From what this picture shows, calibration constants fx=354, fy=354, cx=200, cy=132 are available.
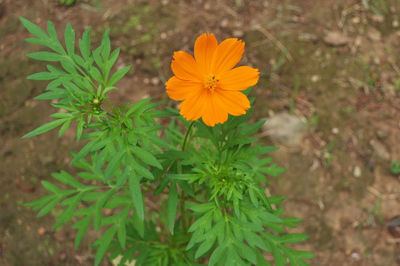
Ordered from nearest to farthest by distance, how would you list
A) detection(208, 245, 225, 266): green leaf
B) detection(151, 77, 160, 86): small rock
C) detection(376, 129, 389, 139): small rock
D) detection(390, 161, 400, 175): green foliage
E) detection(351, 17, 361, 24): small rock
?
detection(208, 245, 225, 266): green leaf
detection(390, 161, 400, 175): green foliage
detection(376, 129, 389, 139): small rock
detection(151, 77, 160, 86): small rock
detection(351, 17, 361, 24): small rock

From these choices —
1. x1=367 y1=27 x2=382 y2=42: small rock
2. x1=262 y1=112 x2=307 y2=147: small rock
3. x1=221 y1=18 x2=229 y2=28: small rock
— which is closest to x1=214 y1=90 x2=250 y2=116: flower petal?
x1=262 y1=112 x2=307 y2=147: small rock

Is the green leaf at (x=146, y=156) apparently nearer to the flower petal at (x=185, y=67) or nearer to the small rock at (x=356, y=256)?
the flower petal at (x=185, y=67)

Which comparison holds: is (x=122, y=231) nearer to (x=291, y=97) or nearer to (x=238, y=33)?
(x=291, y=97)

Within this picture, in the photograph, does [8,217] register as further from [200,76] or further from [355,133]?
[355,133]

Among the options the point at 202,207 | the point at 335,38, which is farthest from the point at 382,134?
the point at 202,207

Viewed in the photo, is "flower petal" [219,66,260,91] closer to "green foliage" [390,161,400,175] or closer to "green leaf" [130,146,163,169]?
"green leaf" [130,146,163,169]

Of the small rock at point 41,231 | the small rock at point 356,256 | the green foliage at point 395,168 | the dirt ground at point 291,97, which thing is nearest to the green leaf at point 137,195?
the dirt ground at point 291,97
